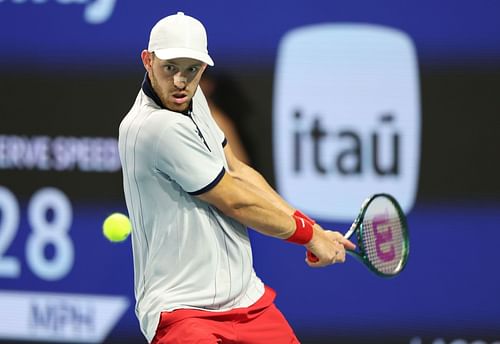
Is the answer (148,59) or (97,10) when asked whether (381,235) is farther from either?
(97,10)

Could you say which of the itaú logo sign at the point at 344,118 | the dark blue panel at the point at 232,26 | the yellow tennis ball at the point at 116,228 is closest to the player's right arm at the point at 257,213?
the yellow tennis ball at the point at 116,228

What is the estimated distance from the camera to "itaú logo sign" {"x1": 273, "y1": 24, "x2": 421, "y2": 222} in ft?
17.1

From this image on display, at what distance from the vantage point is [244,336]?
3914 millimetres

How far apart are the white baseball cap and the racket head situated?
91 centimetres

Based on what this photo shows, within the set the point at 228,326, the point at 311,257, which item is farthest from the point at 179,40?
the point at 228,326

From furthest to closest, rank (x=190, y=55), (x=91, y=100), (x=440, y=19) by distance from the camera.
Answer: (x=91, y=100), (x=440, y=19), (x=190, y=55)

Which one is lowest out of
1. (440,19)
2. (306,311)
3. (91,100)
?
(306,311)

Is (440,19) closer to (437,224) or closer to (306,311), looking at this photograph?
(437,224)

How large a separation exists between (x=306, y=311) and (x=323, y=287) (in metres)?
0.14

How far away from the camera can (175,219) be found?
3775 millimetres

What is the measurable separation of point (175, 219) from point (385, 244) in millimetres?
961

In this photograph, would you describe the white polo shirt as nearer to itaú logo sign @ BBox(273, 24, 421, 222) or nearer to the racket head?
the racket head

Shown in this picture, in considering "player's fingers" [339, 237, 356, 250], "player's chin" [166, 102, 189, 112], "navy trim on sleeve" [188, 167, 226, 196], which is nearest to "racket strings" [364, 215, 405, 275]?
"player's fingers" [339, 237, 356, 250]

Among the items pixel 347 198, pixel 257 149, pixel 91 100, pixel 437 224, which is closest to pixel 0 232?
pixel 91 100
